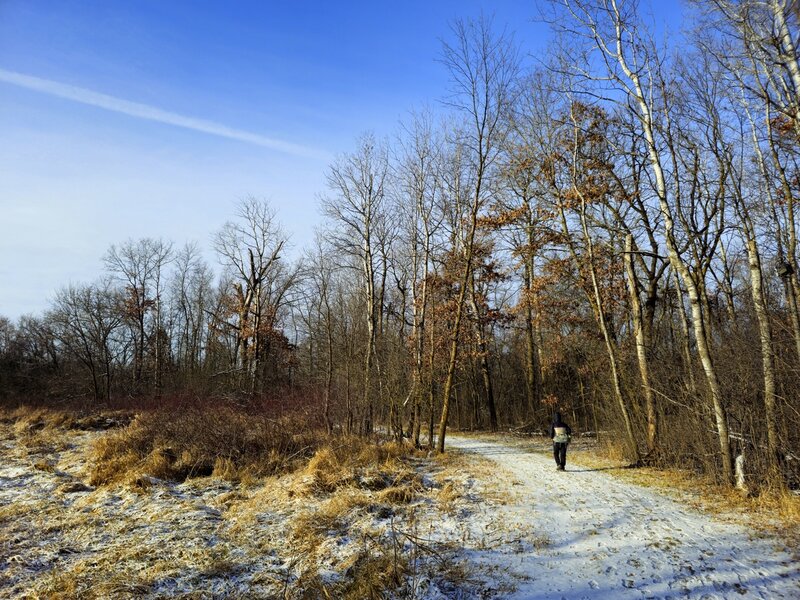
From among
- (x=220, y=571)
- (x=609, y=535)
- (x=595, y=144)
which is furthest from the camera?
(x=595, y=144)

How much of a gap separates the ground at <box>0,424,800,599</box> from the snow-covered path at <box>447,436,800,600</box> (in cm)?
2

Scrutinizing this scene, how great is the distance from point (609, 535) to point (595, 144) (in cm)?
1256

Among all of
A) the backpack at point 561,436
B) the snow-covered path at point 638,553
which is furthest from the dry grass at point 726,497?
the backpack at point 561,436

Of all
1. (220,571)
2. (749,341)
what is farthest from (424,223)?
(220,571)

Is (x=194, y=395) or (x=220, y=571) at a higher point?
(x=194, y=395)

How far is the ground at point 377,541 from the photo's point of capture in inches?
187

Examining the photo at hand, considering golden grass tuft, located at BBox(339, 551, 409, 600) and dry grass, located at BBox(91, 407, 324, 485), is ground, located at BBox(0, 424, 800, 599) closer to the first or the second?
golden grass tuft, located at BBox(339, 551, 409, 600)

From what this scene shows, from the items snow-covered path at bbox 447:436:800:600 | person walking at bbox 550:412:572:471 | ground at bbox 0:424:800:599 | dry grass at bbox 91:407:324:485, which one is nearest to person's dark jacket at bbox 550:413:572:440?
person walking at bbox 550:412:572:471

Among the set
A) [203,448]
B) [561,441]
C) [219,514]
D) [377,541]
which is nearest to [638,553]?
[377,541]

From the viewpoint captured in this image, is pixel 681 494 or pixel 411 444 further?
pixel 411 444

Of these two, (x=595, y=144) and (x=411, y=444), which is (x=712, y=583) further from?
(x=595, y=144)

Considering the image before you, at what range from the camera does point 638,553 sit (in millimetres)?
5445

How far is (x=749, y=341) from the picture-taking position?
9.93 metres

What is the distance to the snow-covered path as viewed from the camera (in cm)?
464
